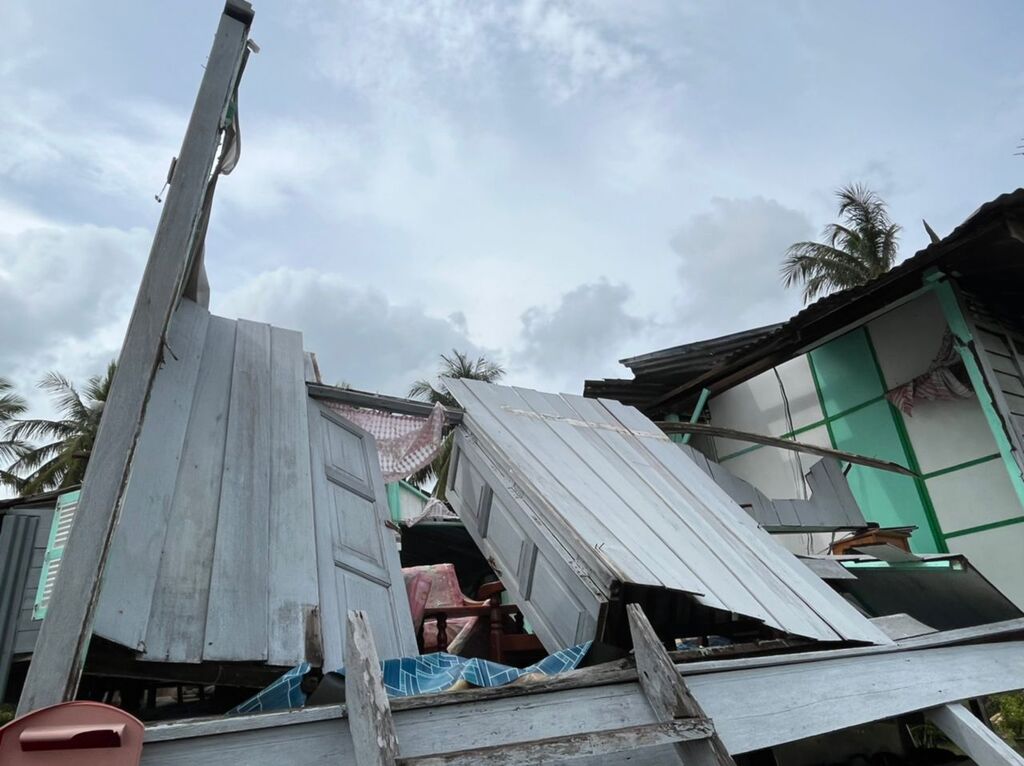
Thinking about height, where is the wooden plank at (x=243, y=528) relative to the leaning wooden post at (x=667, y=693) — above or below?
above

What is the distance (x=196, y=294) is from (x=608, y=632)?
3.04 meters

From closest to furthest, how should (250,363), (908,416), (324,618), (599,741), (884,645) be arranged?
(599,741) < (324,618) < (884,645) < (250,363) < (908,416)

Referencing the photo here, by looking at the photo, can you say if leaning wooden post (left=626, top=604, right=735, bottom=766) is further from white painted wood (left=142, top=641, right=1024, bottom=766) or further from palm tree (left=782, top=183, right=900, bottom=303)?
palm tree (left=782, top=183, right=900, bottom=303)

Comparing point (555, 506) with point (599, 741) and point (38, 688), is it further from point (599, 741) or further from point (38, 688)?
point (38, 688)

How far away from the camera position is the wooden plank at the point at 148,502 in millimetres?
2281

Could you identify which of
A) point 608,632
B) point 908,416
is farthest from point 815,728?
point 908,416

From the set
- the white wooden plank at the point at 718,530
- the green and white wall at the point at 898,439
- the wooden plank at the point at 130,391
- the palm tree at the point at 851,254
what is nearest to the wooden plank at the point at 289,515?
the wooden plank at the point at 130,391

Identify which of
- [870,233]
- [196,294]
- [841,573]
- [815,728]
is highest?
[870,233]

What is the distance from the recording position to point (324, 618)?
2.83 m

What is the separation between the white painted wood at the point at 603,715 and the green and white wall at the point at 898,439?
5.32 m

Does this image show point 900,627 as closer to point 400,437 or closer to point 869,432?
point 400,437

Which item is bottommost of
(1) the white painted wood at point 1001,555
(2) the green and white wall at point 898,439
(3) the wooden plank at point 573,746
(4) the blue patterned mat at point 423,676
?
(3) the wooden plank at point 573,746

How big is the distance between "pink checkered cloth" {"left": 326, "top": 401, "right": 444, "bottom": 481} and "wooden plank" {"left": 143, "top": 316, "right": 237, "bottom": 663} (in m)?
1.01

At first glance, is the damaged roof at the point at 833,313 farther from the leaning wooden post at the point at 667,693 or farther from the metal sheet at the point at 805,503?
the leaning wooden post at the point at 667,693
